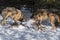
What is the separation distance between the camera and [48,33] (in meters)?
4.92

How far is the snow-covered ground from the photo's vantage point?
4.66 metres

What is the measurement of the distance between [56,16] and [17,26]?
3.23 ft

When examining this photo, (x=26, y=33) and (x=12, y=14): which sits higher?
(x=12, y=14)

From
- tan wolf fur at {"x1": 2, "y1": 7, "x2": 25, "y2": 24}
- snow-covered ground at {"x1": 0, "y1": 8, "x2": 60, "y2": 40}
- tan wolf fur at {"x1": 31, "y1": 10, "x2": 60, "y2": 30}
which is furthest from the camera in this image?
tan wolf fur at {"x1": 2, "y1": 7, "x2": 25, "y2": 24}

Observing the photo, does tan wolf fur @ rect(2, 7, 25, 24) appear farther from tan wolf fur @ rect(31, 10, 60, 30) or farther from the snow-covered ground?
tan wolf fur @ rect(31, 10, 60, 30)

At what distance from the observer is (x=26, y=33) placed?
4.92 m

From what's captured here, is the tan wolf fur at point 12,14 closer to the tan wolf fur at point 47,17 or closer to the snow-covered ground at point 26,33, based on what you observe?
the snow-covered ground at point 26,33

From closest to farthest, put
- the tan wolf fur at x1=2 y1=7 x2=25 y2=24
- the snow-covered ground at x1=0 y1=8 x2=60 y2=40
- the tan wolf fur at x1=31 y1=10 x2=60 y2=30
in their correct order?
the snow-covered ground at x1=0 y1=8 x2=60 y2=40, the tan wolf fur at x1=31 y1=10 x2=60 y2=30, the tan wolf fur at x1=2 y1=7 x2=25 y2=24

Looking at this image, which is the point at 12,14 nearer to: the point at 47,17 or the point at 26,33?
the point at 26,33

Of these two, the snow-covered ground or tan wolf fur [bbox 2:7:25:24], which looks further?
tan wolf fur [bbox 2:7:25:24]

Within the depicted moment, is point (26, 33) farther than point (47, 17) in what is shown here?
No

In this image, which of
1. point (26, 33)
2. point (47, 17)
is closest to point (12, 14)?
point (26, 33)

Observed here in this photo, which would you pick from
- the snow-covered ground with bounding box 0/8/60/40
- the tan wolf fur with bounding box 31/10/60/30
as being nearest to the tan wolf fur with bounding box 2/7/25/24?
the snow-covered ground with bounding box 0/8/60/40

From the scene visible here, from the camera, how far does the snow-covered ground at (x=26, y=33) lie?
183 inches
